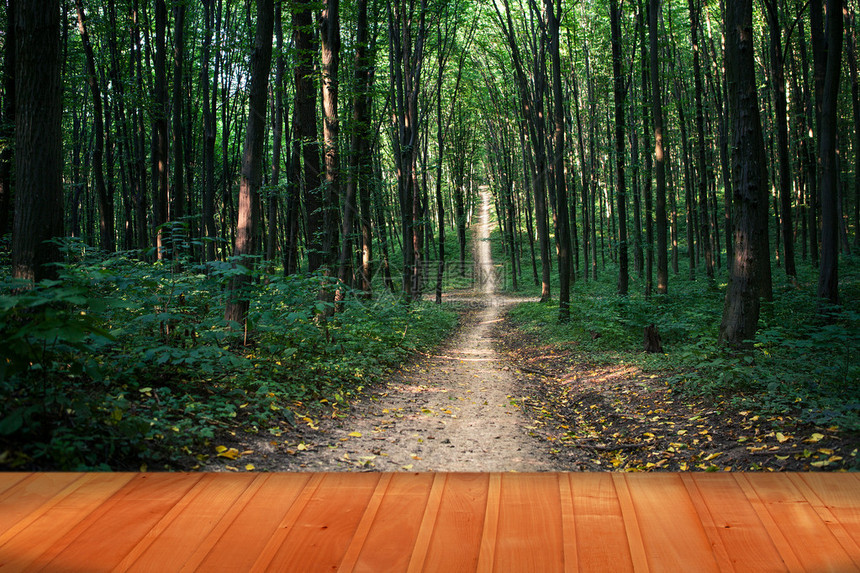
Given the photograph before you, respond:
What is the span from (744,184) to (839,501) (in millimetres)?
4437

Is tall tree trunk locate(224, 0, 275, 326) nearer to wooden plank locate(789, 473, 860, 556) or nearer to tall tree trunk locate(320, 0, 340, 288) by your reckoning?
tall tree trunk locate(320, 0, 340, 288)

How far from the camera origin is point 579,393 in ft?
19.5

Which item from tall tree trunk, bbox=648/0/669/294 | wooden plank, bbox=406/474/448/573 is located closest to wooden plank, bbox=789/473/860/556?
wooden plank, bbox=406/474/448/573

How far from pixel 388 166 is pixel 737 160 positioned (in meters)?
22.2

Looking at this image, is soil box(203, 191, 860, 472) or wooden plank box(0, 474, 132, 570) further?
soil box(203, 191, 860, 472)

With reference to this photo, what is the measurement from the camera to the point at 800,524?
71.6 inches

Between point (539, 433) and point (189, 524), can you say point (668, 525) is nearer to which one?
point (189, 524)

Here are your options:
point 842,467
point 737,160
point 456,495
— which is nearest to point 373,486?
point 456,495

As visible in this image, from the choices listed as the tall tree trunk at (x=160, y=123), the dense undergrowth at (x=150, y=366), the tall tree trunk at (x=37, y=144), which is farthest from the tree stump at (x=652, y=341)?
the tall tree trunk at (x=160, y=123)

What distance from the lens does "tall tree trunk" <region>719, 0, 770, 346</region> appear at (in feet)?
18.1

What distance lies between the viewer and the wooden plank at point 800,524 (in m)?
1.61

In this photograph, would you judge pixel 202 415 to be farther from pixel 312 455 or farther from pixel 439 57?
pixel 439 57

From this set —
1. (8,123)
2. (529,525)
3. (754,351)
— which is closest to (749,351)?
(754,351)

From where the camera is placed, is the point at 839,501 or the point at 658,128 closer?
the point at 839,501
